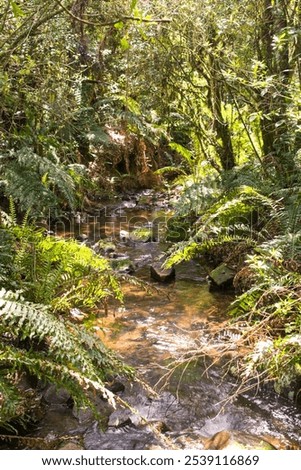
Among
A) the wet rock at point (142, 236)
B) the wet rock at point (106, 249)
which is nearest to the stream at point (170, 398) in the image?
the wet rock at point (106, 249)

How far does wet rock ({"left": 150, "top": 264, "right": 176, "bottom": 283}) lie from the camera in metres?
5.39

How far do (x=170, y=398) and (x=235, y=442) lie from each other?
2.31 feet

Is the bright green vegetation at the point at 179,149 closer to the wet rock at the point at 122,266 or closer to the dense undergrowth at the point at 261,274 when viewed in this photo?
the dense undergrowth at the point at 261,274

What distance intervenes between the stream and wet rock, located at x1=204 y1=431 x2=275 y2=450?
0.02m

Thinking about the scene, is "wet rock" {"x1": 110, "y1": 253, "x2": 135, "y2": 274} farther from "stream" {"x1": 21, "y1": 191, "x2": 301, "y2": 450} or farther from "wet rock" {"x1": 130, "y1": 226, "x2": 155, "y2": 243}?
"wet rock" {"x1": 130, "y1": 226, "x2": 155, "y2": 243}

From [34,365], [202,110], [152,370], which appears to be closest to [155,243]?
[202,110]

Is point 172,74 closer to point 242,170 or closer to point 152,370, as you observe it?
point 242,170

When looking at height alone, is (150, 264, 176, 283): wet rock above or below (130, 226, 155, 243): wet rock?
below

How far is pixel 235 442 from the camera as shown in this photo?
2.64 metres

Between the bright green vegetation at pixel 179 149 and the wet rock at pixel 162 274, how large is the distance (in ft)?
0.87

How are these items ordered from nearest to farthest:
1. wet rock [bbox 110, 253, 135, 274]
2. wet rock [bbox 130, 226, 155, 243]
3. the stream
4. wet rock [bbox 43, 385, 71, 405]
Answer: the stream, wet rock [bbox 43, 385, 71, 405], wet rock [bbox 110, 253, 135, 274], wet rock [bbox 130, 226, 155, 243]

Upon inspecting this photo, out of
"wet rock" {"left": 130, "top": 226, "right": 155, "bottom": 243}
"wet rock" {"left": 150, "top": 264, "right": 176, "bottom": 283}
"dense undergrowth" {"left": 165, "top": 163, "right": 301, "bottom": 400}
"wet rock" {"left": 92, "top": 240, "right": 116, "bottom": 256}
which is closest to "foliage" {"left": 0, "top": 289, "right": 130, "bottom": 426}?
"dense undergrowth" {"left": 165, "top": 163, "right": 301, "bottom": 400}

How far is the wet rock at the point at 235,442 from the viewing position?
2.61 meters

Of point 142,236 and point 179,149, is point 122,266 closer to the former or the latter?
point 142,236
